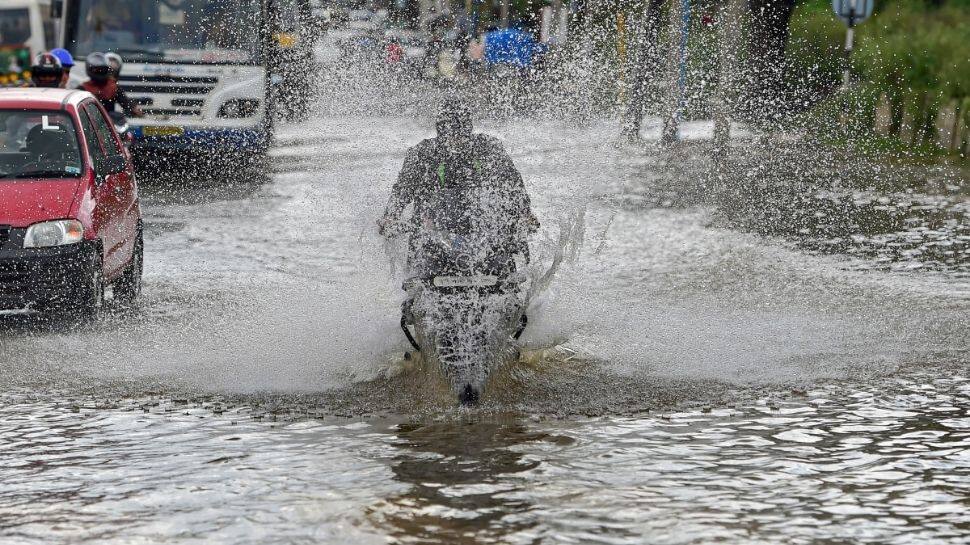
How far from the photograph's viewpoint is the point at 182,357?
10125mm

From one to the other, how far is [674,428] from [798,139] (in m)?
22.1

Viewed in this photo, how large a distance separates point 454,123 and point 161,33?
1437cm

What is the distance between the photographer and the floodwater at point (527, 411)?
6418mm

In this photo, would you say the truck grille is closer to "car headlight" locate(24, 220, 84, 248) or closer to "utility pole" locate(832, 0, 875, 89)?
"utility pole" locate(832, 0, 875, 89)

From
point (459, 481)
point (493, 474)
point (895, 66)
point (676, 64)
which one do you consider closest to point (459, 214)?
point (493, 474)

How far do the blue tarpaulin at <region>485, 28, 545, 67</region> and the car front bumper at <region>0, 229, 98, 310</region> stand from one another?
111 feet

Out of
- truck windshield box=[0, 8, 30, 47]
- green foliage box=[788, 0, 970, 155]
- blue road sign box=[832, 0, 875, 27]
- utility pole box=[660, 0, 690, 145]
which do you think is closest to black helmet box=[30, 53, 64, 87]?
utility pole box=[660, 0, 690, 145]

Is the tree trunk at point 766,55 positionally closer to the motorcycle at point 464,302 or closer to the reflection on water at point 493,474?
the motorcycle at point 464,302

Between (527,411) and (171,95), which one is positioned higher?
(171,95)

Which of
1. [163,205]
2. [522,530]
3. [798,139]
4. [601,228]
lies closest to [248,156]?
[163,205]

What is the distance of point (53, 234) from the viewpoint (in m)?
11.2

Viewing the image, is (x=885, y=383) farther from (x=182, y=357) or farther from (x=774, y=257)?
(x=774, y=257)

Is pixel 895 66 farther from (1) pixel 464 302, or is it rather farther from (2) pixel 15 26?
(2) pixel 15 26

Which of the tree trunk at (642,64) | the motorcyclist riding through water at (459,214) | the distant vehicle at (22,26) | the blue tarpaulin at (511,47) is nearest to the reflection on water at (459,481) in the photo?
the motorcyclist riding through water at (459,214)
